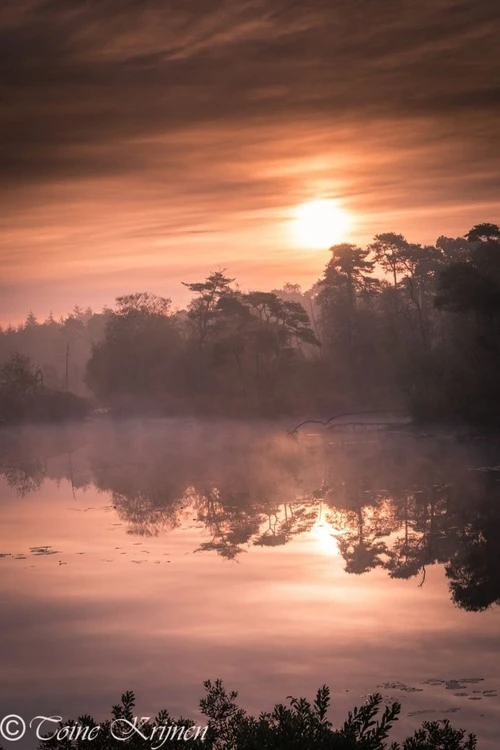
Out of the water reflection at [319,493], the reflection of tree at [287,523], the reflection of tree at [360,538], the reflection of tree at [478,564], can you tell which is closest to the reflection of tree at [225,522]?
the water reflection at [319,493]

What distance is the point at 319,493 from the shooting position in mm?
30297

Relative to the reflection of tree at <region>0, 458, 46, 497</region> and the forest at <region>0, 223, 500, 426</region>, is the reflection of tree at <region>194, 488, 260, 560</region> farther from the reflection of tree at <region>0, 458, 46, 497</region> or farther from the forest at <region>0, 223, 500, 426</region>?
the forest at <region>0, 223, 500, 426</region>

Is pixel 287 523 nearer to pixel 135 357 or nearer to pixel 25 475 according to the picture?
pixel 25 475

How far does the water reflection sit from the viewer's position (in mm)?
19717

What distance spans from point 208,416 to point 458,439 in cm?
2932

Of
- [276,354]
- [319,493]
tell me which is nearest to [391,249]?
[276,354]

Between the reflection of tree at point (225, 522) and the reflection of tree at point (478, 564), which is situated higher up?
the reflection of tree at point (225, 522)

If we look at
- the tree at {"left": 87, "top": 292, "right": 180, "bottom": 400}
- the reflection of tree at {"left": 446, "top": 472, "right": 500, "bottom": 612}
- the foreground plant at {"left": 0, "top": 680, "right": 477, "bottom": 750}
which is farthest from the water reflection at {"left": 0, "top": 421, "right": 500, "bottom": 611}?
the tree at {"left": 87, "top": 292, "right": 180, "bottom": 400}

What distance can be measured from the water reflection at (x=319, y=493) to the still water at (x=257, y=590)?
108mm

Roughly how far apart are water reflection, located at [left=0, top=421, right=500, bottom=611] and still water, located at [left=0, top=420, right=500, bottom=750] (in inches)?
4.2

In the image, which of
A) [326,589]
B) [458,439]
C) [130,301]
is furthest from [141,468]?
[130,301]

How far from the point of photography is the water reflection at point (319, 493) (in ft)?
64.7

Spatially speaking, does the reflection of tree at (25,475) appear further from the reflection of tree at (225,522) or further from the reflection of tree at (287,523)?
the reflection of tree at (287,523)

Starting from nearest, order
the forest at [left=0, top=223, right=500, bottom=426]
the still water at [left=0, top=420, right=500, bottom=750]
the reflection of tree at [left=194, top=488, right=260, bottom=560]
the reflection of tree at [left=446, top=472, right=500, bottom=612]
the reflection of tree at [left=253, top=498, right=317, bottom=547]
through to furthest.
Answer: the still water at [left=0, top=420, right=500, bottom=750] < the reflection of tree at [left=446, top=472, right=500, bottom=612] < the reflection of tree at [left=194, top=488, right=260, bottom=560] < the reflection of tree at [left=253, top=498, right=317, bottom=547] < the forest at [left=0, top=223, right=500, bottom=426]
